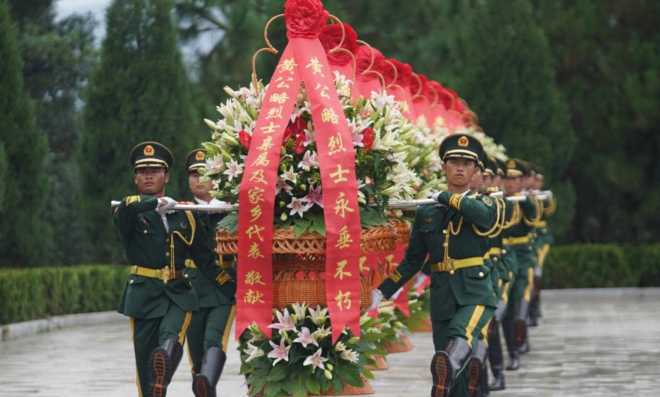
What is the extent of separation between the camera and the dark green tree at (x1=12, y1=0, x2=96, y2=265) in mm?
23922

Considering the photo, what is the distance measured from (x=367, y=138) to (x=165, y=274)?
6.77ft

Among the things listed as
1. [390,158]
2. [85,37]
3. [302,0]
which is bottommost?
[390,158]

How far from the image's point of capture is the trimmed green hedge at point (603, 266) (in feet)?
77.9

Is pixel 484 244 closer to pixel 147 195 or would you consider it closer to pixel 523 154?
pixel 147 195

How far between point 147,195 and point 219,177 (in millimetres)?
1218

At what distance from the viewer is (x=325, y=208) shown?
7.09 meters

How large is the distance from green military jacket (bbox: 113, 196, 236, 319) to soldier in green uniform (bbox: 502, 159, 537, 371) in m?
4.68

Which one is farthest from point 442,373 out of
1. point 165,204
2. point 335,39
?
point 335,39

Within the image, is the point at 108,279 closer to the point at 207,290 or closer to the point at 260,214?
the point at 207,290

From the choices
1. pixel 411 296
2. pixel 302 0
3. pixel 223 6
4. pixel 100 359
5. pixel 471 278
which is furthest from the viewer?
pixel 223 6

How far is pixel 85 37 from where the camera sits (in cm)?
2902

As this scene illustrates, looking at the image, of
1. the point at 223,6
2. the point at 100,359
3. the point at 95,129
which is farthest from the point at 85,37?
the point at 100,359

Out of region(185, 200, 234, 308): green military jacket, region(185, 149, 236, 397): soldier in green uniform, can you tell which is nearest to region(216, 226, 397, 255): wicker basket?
region(185, 149, 236, 397): soldier in green uniform

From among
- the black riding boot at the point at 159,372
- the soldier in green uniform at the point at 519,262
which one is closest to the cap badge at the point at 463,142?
the black riding boot at the point at 159,372
